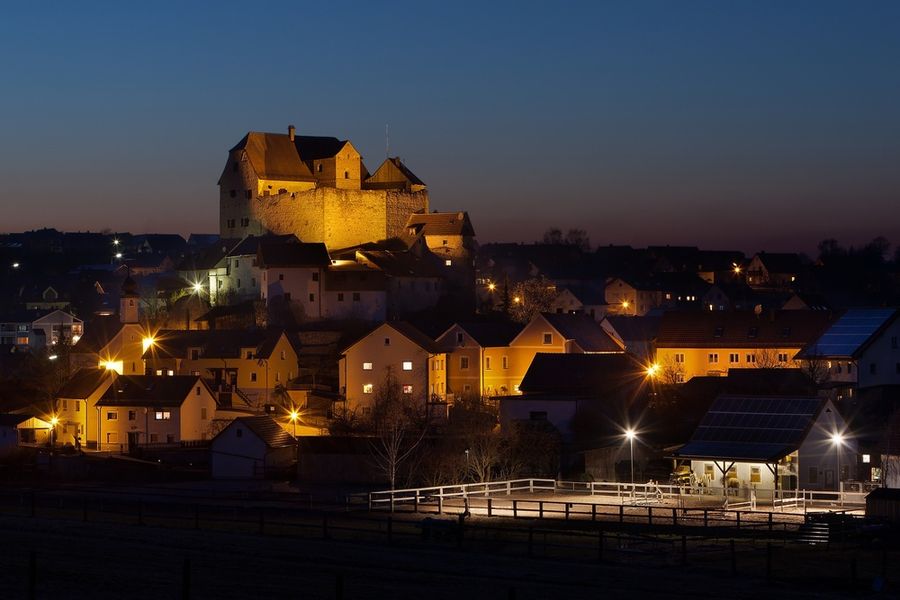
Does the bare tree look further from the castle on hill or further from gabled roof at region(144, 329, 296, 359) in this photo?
the castle on hill

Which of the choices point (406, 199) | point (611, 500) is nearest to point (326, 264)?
point (406, 199)

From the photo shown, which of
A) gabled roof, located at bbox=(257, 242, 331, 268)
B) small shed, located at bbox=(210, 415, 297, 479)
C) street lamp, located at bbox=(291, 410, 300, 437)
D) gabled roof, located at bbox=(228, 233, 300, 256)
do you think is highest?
gabled roof, located at bbox=(228, 233, 300, 256)

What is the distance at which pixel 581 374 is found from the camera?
2847 inches

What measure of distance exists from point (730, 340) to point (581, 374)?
18244 millimetres

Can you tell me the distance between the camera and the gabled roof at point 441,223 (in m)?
108

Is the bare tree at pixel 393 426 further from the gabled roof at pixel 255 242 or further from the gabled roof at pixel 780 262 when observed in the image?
the gabled roof at pixel 780 262

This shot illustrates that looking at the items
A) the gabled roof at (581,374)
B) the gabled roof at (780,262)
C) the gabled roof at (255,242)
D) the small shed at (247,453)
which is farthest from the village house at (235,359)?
the gabled roof at (780,262)

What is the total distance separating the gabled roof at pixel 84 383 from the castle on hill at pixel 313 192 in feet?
85.5

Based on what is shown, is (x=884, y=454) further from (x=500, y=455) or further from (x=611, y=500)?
(x=500, y=455)

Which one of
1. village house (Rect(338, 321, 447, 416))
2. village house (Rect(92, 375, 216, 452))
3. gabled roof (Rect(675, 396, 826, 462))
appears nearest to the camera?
gabled roof (Rect(675, 396, 826, 462))

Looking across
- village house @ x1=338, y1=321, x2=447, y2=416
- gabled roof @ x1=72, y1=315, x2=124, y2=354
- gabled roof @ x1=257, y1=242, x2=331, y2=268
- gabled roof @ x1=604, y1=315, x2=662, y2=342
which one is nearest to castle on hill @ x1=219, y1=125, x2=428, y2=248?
gabled roof @ x1=257, y1=242, x2=331, y2=268

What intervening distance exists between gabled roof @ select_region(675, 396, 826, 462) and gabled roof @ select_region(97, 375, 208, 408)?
32.2 meters

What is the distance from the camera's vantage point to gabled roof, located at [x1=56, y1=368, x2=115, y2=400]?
261 ft

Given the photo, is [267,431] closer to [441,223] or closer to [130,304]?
[130,304]
